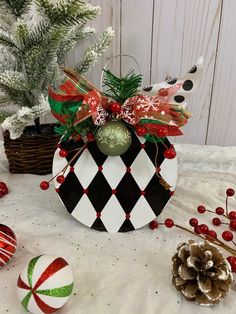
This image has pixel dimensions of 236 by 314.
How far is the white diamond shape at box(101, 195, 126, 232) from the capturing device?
0.77 meters

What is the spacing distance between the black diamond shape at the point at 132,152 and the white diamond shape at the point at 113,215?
8cm

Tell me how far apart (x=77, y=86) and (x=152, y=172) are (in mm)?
236

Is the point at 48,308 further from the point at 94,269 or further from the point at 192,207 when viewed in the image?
the point at 192,207

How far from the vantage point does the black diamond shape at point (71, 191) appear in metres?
0.77

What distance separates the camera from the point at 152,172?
0.76 metres

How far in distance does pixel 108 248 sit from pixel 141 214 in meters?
0.10

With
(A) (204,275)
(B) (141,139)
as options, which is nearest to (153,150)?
(B) (141,139)

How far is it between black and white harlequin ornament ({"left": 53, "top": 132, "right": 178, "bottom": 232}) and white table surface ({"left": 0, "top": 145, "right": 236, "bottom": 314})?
35 mm

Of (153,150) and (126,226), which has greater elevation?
(153,150)

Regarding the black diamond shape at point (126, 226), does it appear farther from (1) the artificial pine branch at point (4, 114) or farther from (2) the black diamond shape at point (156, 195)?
(1) the artificial pine branch at point (4, 114)

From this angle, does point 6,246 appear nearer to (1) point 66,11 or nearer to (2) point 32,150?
(2) point 32,150

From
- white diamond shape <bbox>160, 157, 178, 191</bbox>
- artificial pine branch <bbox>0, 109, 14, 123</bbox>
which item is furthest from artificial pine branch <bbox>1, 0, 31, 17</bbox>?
white diamond shape <bbox>160, 157, 178, 191</bbox>

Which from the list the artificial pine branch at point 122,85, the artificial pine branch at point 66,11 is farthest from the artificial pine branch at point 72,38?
the artificial pine branch at point 122,85

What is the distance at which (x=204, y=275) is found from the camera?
577mm
